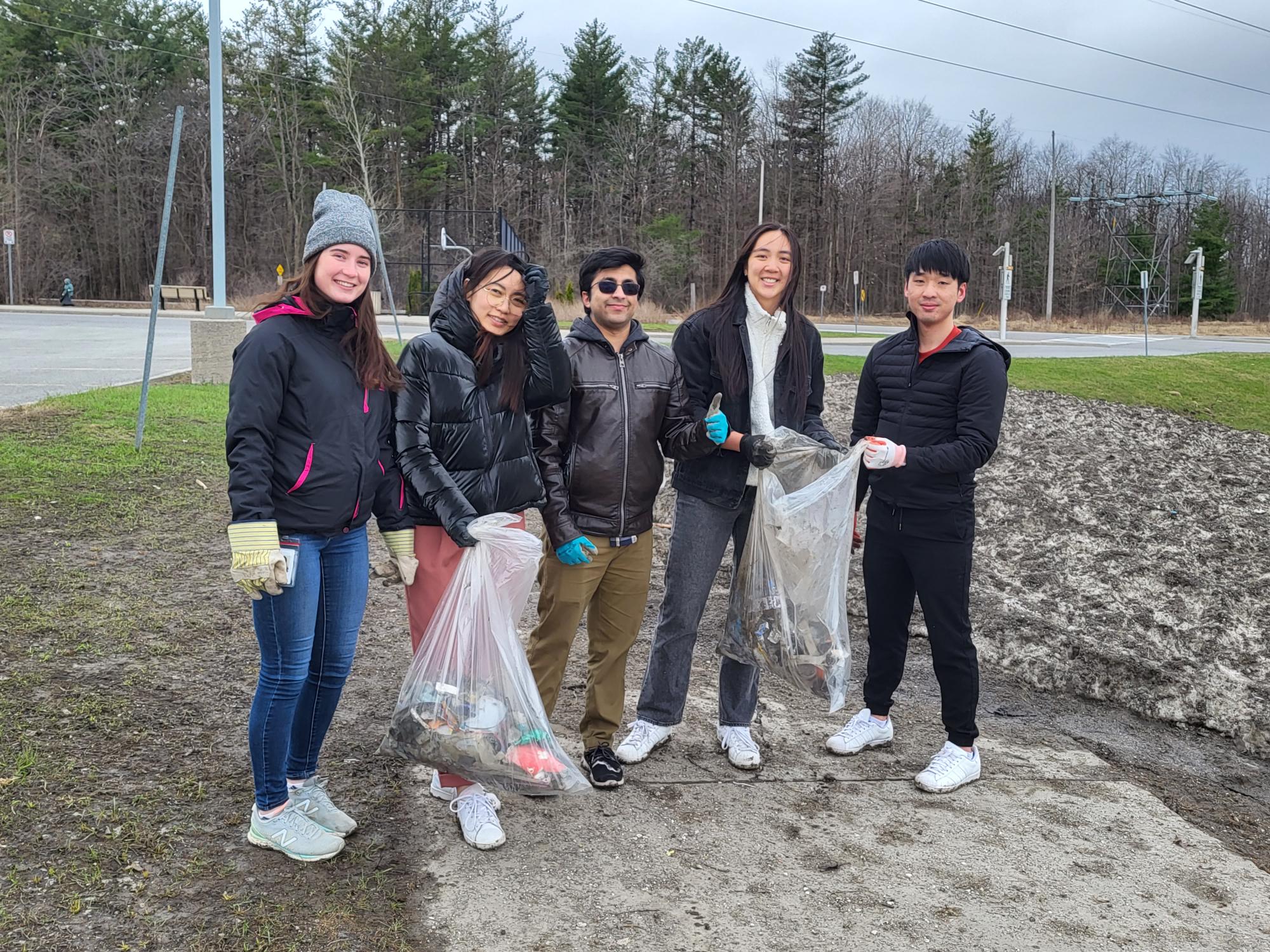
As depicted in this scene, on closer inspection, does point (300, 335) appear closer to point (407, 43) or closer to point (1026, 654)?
point (1026, 654)

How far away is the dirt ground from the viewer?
254cm

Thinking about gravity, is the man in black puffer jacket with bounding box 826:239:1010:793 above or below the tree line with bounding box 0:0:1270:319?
below

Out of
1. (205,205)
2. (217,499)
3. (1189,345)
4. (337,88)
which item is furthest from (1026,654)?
(205,205)

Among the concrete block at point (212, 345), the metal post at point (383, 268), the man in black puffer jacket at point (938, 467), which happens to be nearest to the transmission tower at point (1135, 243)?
the metal post at point (383, 268)

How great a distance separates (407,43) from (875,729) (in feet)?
141

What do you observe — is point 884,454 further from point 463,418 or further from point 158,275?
point 158,275

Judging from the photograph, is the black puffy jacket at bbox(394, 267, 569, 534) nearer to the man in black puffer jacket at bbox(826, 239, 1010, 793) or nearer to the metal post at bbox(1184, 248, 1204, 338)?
the man in black puffer jacket at bbox(826, 239, 1010, 793)

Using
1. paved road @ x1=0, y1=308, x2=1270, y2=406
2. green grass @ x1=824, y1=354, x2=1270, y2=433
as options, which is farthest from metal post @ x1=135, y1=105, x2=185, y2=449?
green grass @ x1=824, y1=354, x2=1270, y2=433

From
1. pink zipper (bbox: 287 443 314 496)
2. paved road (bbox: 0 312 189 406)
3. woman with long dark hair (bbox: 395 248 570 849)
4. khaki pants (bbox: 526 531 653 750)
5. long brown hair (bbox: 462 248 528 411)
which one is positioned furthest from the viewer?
paved road (bbox: 0 312 189 406)

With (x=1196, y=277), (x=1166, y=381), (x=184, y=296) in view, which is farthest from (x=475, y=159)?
(x=1166, y=381)

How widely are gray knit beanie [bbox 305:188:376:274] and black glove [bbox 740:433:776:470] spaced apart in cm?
132

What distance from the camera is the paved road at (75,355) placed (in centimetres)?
1163

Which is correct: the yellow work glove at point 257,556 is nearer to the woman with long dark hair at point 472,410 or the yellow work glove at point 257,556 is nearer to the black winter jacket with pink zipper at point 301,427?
the black winter jacket with pink zipper at point 301,427

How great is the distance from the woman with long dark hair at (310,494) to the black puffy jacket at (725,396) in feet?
3.50
